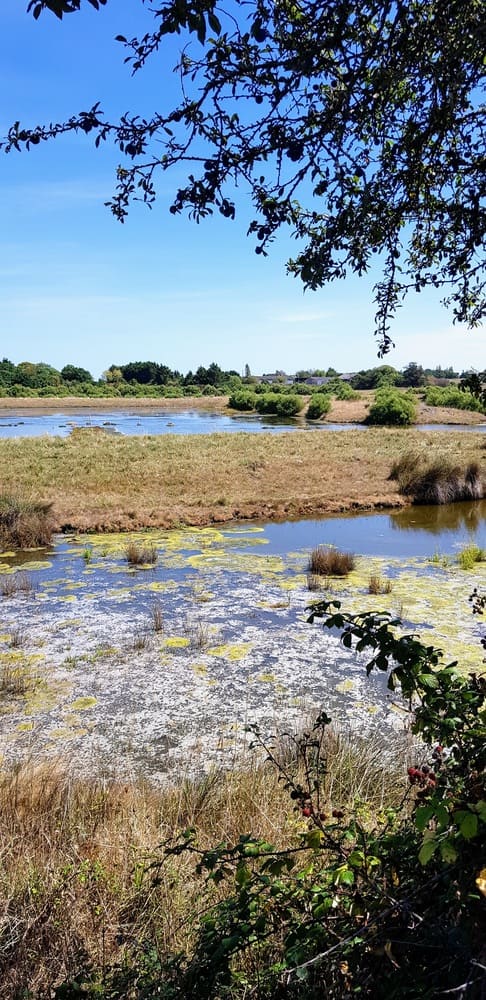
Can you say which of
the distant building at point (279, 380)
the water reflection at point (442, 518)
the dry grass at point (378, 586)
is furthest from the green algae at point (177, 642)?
the distant building at point (279, 380)

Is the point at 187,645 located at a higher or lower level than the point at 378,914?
lower

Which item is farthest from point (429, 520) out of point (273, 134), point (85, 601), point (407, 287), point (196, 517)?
point (273, 134)

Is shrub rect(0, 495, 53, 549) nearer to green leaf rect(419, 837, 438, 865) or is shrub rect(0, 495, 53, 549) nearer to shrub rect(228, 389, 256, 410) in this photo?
green leaf rect(419, 837, 438, 865)

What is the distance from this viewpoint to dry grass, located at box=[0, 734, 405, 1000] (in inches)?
93.2

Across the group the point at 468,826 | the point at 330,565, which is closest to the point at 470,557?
the point at 330,565

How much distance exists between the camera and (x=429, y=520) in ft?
51.6

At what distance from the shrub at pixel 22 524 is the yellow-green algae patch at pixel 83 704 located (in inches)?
284

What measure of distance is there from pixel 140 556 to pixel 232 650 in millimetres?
4568

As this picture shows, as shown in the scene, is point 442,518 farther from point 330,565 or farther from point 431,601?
point 431,601

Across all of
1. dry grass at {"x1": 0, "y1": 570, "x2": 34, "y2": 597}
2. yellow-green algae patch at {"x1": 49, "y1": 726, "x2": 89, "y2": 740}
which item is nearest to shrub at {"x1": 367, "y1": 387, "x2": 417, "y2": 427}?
dry grass at {"x1": 0, "y1": 570, "x2": 34, "y2": 597}

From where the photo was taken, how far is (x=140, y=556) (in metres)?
11.2

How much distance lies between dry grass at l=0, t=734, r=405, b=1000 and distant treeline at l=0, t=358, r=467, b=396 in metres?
84.5

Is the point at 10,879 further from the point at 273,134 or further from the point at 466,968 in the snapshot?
the point at 273,134

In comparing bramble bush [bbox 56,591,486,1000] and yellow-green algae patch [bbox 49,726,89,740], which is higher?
bramble bush [bbox 56,591,486,1000]
